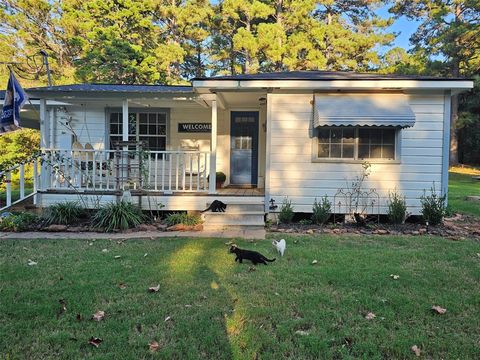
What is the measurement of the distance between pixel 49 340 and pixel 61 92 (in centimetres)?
649

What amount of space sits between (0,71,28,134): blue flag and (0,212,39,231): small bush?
5.27ft

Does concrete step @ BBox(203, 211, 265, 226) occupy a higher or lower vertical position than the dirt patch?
higher

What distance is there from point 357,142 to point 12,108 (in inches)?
269

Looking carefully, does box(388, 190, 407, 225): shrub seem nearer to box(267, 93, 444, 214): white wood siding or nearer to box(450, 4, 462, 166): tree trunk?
box(267, 93, 444, 214): white wood siding

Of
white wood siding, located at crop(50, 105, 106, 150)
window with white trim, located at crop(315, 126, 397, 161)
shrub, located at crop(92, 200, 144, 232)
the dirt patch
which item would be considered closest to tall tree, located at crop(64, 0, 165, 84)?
white wood siding, located at crop(50, 105, 106, 150)

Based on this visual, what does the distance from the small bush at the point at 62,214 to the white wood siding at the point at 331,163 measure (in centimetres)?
400

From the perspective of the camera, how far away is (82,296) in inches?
141

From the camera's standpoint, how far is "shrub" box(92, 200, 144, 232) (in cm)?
693

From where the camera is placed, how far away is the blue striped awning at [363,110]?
7121 mm

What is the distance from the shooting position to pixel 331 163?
7.89 m

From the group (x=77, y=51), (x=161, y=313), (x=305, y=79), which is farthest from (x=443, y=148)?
(x=77, y=51)

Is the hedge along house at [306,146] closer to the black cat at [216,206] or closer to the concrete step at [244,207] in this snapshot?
the concrete step at [244,207]

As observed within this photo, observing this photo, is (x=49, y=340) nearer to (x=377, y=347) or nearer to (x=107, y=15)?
(x=377, y=347)

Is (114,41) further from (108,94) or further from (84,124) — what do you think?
(108,94)
